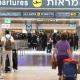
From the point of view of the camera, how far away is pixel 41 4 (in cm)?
1927

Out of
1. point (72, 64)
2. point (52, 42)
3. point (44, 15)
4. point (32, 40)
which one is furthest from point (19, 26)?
point (72, 64)

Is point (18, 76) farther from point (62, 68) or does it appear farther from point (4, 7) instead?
point (4, 7)

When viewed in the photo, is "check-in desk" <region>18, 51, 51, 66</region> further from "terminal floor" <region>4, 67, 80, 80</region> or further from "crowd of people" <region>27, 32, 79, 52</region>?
"crowd of people" <region>27, 32, 79, 52</region>

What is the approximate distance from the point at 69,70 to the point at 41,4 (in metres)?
6.62

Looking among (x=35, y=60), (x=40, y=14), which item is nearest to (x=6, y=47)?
(x=35, y=60)

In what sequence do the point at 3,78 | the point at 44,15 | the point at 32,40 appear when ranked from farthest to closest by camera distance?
the point at 32,40
the point at 44,15
the point at 3,78

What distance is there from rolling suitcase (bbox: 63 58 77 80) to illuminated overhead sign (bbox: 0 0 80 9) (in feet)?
21.3

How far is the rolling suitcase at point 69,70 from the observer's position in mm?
13078

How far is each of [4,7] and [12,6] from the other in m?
0.42

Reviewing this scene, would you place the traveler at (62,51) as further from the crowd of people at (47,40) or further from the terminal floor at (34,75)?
the crowd of people at (47,40)

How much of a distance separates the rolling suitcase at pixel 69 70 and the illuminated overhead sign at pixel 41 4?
649cm

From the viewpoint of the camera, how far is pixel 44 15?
27453mm

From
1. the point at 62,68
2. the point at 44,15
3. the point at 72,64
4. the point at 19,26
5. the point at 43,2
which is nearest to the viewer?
the point at 72,64

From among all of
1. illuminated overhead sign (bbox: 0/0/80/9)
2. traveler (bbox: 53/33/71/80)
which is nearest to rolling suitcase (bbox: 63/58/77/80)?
traveler (bbox: 53/33/71/80)
